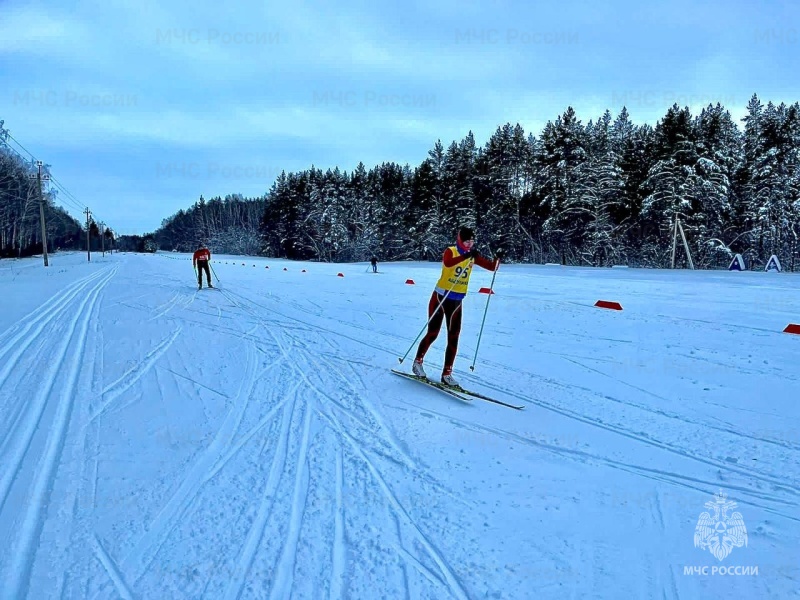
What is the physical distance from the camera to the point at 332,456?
400 cm

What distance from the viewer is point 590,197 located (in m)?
37.7

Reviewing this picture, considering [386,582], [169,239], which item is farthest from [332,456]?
[169,239]

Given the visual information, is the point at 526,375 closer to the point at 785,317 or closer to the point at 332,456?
the point at 332,456

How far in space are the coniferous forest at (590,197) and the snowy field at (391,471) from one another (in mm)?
32392

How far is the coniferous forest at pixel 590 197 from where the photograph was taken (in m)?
34.9

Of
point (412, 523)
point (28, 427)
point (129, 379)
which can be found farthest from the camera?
point (129, 379)

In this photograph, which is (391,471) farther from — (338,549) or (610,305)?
(610,305)

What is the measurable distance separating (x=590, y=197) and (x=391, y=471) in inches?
1520

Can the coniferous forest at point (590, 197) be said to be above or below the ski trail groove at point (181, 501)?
above

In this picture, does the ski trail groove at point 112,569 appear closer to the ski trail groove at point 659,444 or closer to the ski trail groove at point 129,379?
the ski trail groove at point 129,379

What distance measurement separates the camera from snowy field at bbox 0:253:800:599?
104 inches

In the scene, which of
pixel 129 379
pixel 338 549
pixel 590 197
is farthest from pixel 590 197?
pixel 338 549

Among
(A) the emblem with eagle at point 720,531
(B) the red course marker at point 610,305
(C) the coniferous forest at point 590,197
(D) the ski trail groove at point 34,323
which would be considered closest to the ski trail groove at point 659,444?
(A) the emblem with eagle at point 720,531

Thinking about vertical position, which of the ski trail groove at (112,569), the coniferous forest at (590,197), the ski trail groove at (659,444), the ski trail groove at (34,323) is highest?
the coniferous forest at (590,197)
